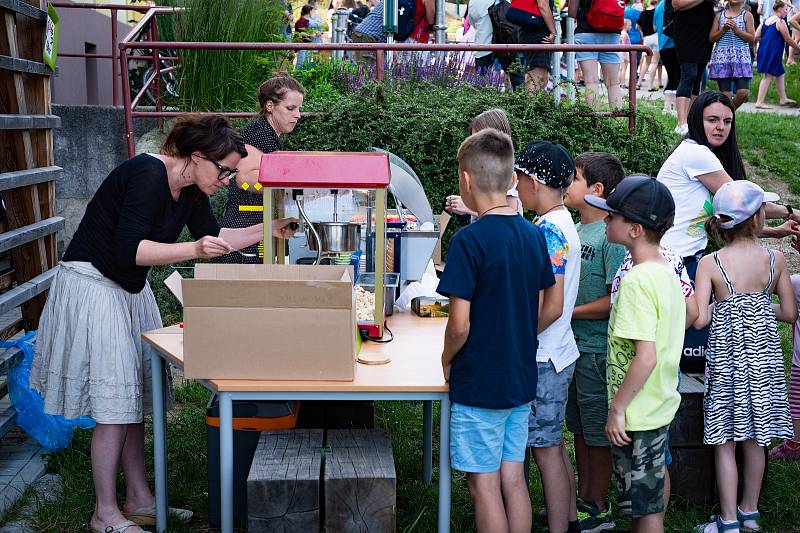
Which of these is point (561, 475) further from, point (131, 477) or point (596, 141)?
point (596, 141)

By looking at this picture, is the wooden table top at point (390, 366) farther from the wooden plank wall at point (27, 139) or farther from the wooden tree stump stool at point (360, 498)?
the wooden plank wall at point (27, 139)

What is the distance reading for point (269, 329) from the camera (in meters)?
3.09

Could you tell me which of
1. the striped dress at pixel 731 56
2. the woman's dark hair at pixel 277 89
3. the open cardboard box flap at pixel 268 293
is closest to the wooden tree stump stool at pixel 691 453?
the open cardboard box flap at pixel 268 293

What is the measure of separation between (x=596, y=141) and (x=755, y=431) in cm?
410

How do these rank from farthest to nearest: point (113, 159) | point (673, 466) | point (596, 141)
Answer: point (113, 159) → point (596, 141) → point (673, 466)

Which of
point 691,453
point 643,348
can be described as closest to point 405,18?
point 691,453

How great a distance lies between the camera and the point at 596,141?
751cm

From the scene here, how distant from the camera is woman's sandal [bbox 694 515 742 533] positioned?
3789 mm

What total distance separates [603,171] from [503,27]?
590cm

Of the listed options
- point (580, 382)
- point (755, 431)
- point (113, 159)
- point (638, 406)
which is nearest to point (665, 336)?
point (638, 406)

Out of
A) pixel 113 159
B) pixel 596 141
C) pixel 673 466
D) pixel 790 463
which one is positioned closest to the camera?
pixel 673 466

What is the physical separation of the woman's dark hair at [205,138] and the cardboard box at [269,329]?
621mm

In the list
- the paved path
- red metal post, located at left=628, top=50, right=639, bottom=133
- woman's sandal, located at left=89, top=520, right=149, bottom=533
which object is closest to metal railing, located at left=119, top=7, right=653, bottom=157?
red metal post, located at left=628, top=50, right=639, bottom=133

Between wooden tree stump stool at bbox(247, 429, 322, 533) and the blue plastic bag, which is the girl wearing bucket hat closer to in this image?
wooden tree stump stool at bbox(247, 429, 322, 533)
